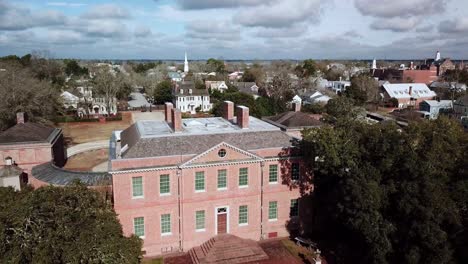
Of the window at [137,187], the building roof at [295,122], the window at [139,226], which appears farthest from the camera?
the building roof at [295,122]

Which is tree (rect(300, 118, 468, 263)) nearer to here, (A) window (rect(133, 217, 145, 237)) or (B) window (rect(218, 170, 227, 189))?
(B) window (rect(218, 170, 227, 189))

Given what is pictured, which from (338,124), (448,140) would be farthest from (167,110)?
(448,140)

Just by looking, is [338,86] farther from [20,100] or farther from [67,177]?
[67,177]

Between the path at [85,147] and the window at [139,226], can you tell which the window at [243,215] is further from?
the path at [85,147]

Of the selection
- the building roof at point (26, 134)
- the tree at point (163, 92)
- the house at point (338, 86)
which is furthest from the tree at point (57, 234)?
the house at point (338, 86)

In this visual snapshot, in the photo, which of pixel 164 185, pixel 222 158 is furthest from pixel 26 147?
pixel 222 158

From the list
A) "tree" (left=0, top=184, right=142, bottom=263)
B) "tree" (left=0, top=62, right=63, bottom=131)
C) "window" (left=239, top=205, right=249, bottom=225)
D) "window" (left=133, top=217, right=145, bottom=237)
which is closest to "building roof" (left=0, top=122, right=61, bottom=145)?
"tree" (left=0, top=62, right=63, bottom=131)

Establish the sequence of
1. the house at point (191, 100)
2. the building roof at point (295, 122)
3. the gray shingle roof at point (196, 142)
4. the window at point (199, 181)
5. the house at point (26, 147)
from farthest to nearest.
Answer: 1. the house at point (191, 100)
2. the house at point (26, 147)
3. the building roof at point (295, 122)
4. the window at point (199, 181)
5. the gray shingle roof at point (196, 142)

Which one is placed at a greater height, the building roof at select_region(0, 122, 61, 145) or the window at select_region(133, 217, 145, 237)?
the building roof at select_region(0, 122, 61, 145)

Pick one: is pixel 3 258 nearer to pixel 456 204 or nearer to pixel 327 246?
pixel 327 246
